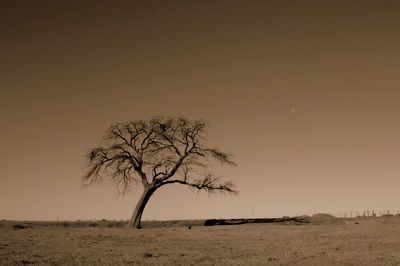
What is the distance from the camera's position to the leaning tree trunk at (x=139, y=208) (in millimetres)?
45312

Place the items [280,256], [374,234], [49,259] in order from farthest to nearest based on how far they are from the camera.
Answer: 1. [374,234]
2. [280,256]
3. [49,259]

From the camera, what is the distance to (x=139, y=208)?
1793 inches

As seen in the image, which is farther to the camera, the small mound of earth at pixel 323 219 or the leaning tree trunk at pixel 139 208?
the small mound of earth at pixel 323 219

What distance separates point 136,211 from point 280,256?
2715cm

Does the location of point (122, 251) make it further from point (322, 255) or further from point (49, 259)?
point (322, 255)

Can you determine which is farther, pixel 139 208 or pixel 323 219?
pixel 323 219

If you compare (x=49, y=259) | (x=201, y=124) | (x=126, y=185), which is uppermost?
(x=201, y=124)

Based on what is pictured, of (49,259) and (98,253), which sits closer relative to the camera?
(49,259)

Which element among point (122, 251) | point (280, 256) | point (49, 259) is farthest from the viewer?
point (122, 251)

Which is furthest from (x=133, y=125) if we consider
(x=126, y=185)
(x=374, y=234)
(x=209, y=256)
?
(x=209, y=256)

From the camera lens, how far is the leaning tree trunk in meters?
45.3

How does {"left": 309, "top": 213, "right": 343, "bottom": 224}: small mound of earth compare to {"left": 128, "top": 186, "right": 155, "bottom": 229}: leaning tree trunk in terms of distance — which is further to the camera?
{"left": 309, "top": 213, "right": 343, "bottom": 224}: small mound of earth

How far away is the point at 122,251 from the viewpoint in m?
22.2

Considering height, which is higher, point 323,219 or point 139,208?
point 139,208
